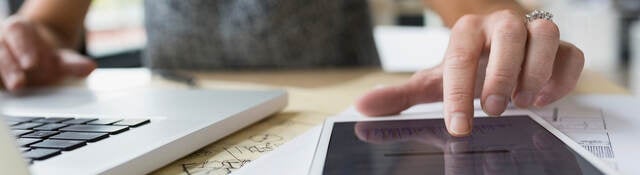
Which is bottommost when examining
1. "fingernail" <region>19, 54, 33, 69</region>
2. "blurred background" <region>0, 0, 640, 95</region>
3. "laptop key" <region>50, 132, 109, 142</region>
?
"blurred background" <region>0, 0, 640, 95</region>

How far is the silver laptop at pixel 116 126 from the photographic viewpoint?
369 mm

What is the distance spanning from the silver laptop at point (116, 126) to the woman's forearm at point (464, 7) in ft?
0.68

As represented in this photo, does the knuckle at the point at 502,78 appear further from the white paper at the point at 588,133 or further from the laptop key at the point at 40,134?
the laptop key at the point at 40,134

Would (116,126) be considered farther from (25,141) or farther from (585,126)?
(585,126)

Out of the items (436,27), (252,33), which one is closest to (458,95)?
(252,33)

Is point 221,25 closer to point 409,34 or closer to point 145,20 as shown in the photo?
point 145,20

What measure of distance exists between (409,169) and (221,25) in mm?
639

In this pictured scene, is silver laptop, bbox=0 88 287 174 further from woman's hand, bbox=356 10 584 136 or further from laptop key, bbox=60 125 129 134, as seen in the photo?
woman's hand, bbox=356 10 584 136

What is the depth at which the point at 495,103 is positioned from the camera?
0.46 metres

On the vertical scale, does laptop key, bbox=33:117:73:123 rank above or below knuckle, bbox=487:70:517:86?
below

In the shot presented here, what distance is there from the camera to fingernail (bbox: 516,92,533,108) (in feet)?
1.65

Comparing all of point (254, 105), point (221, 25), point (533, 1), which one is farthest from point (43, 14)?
point (533, 1)

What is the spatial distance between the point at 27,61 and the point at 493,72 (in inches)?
22.3

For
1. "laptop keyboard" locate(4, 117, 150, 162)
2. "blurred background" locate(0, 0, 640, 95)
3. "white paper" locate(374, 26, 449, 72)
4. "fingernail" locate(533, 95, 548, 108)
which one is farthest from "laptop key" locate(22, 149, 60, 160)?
"white paper" locate(374, 26, 449, 72)
